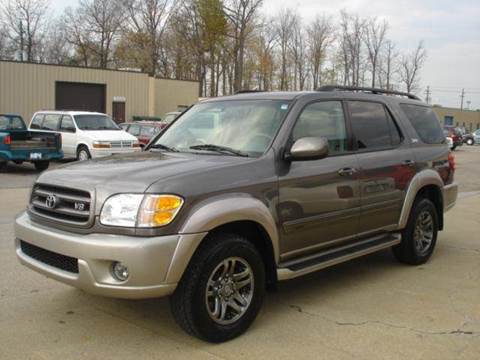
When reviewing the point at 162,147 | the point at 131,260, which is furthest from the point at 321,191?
the point at 131,260

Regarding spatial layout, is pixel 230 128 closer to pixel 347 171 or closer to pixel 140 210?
pixel 347 171

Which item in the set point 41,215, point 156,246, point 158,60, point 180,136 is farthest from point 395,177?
point 158,60

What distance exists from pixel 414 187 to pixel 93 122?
14486 mm

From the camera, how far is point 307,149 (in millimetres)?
4340

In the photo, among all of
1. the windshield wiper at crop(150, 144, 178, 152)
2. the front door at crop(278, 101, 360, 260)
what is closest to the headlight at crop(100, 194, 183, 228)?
the front door at crop(278, 101, 360, 260)

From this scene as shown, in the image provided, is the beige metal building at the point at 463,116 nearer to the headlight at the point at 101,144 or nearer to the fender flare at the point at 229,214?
the headlight at the point at 101,144

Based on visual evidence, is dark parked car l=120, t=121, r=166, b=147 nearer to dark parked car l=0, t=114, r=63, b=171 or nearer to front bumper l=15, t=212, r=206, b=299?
dark parked car l=0, t=114, r=63, b=171

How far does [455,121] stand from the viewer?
93.1m

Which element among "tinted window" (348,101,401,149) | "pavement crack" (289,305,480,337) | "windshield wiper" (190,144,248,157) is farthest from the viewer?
"tinted window" (348,101,401,149)

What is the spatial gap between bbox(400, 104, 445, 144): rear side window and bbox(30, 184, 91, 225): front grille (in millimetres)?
3855

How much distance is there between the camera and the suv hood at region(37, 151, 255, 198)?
3.74 metres

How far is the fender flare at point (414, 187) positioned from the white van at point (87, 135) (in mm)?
12487

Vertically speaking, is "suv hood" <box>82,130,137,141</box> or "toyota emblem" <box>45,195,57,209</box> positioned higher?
"suv hood" <box>82,130,137,141</box>

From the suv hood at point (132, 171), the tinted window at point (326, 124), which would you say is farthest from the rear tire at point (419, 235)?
the suv hood at point (132, 171)
